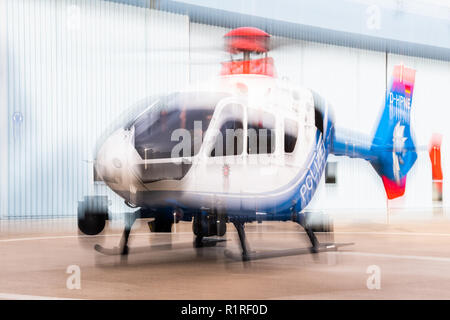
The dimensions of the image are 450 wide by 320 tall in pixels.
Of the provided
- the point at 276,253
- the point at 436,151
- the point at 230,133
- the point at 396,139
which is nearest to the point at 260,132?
the point at 230,133

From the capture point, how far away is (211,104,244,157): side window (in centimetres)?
587

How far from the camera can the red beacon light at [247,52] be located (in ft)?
18.9

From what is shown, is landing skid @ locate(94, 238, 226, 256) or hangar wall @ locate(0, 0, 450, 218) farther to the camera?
hangar wall @ locate(0, 0, 450, 218)

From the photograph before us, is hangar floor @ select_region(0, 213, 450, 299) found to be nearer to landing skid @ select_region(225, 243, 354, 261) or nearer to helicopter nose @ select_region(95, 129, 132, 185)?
landing skid @ select_region(225, 243, 354, 261)

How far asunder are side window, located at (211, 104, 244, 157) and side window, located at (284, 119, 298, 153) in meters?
0.59

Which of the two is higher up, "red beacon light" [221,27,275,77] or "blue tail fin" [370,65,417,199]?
"red beacon light" [221,27,275,77]

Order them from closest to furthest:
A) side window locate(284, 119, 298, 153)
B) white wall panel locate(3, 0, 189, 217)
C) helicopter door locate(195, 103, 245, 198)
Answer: helicopter door locate(195, 103, 245, 198) → side window locate(284, 119, 298, 153) → white wall panel locate(3, 0, 189, 217)

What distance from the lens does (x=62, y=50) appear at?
1200 centimetres

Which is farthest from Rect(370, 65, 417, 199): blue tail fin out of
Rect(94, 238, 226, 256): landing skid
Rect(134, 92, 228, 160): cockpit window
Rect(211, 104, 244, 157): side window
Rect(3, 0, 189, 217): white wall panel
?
Rect(3, 0, 189, 217): white wall panel

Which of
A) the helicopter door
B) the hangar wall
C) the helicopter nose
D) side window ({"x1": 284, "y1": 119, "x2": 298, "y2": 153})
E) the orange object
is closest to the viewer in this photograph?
the helicopter nose

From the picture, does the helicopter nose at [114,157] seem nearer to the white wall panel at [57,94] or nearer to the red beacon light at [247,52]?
the red beacon light at [247,52]

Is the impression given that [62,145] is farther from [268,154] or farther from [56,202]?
[268,154]

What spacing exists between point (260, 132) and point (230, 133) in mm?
338

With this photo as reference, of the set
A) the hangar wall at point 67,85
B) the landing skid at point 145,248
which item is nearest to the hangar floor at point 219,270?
the landing skid at point 145,248
